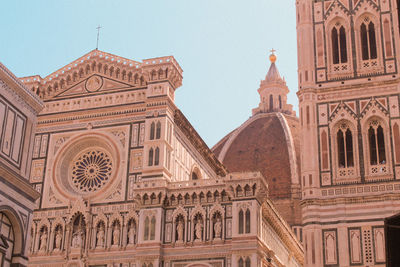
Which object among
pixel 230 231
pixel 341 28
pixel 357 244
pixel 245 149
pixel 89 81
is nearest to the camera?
pixel 357 244

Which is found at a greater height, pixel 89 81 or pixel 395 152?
pixel 89 81

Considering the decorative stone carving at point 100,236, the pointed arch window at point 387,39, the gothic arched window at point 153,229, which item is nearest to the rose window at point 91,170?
the decorative stone carving at point 100,236

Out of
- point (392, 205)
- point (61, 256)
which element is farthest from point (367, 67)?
point (61, 256)

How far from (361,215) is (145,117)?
12266mm

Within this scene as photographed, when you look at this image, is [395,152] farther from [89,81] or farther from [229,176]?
[89,81]

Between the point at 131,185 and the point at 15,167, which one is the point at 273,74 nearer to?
the point at 131,185

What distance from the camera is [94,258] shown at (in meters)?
33.4

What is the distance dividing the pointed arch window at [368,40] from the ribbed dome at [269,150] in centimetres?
3269

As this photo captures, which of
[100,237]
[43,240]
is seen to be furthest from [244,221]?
[43,240]

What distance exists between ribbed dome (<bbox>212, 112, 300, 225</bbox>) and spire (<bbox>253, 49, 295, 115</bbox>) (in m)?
1.59

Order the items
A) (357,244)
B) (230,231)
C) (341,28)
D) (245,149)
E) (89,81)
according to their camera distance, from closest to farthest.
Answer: (357,244) < (230,231) < (341,28) < (89,81) < (245,149)

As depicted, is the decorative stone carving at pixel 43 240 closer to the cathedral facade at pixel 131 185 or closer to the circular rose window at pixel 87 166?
the cathedral facade at pixel 131 185

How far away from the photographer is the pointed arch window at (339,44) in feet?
109

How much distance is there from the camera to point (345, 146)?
103 ft
